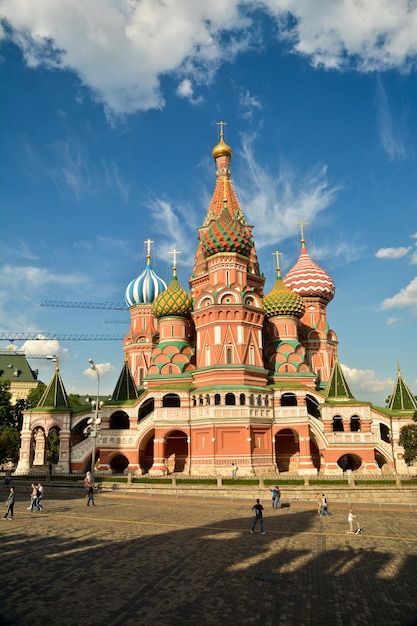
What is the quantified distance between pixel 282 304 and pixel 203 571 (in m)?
36.2

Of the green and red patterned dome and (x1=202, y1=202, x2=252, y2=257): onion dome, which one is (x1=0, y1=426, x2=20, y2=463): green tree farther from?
the green and red patterned dome

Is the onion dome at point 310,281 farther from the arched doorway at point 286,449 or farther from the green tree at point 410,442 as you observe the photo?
the green tree at point 410,442

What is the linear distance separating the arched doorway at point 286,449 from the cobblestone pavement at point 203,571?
20939 mm

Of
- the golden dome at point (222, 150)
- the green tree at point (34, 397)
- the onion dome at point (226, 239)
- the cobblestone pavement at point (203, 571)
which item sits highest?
the golden dome at point (222, 150)

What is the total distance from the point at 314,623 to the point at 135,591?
3.86 m

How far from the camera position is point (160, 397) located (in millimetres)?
41750

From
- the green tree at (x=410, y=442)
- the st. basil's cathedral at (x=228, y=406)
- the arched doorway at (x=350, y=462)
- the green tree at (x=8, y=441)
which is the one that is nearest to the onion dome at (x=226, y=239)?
the st. basil's cathedral at (x=228, y=406)

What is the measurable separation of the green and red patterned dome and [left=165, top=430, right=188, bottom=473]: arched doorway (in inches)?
555

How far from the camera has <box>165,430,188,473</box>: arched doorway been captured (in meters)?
41.9

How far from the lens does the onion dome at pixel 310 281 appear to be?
54.2 metres

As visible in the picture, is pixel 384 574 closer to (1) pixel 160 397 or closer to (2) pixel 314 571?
(2) pixel 314 571

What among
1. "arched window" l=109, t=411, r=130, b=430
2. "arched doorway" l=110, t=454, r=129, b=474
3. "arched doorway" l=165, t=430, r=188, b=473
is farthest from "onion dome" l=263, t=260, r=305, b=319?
"arched doorway" l=110, t=454, r=129, b=474

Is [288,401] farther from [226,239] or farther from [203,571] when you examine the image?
[203,571]

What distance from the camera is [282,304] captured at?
47.0m
